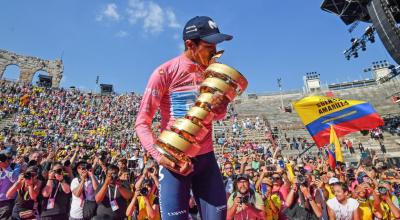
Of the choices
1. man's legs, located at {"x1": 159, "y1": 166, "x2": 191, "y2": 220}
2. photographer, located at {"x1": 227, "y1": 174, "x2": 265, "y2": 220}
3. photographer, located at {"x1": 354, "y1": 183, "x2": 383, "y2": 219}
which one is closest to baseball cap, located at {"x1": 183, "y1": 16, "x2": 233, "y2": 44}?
man's legs, located at {"x1": 159, "y1": 166, "x2": 191, "y2": 220}

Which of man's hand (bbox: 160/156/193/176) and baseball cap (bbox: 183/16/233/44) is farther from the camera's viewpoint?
baseball cap (bbox: 183/16/233/44)

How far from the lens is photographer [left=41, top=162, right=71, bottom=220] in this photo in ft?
18.5

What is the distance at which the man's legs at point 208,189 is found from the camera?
202cm

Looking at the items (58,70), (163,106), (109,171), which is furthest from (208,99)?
(58,70)

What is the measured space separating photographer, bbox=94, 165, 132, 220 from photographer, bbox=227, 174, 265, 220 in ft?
7.44

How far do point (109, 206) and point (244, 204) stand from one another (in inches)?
107

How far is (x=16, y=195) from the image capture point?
600 cm

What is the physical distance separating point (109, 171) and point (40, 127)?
2659 cm

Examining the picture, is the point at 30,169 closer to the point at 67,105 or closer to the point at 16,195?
the point at 16,195

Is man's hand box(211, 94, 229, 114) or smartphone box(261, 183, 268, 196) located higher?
man's hand box(211, 94, 229, 114)

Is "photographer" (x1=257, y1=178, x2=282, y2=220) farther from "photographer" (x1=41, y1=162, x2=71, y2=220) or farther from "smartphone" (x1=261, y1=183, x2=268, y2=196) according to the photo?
"photographer" (x1=41, y1=162, x2=71, y2=220)

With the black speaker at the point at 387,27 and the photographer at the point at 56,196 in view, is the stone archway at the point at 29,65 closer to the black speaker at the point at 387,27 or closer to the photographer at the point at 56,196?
the photographer at the point at 56,196

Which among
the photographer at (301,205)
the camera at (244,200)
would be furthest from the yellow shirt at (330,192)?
the camera at (244,200)

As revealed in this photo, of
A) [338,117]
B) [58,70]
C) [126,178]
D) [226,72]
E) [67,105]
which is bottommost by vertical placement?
[126,178]
